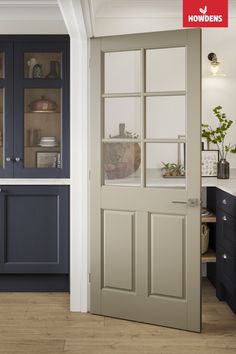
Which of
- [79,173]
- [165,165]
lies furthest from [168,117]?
[79,173]

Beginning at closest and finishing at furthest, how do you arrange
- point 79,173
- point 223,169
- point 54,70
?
point 79,173
point 54,70
point 223,169

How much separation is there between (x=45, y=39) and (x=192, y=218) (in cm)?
199

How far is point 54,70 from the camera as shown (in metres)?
4.37

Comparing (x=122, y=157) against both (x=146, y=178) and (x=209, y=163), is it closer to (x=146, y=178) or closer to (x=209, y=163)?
(x=146, y=178)

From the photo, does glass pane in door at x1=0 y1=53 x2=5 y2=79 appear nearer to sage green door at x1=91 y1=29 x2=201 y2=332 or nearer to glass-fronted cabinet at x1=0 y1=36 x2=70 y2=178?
glass-fronted cabinet at x1=0 y1=36 x2=70 y2=178

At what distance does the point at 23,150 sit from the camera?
4.38 m

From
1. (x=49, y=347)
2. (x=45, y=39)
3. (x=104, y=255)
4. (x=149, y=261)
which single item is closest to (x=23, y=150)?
(x=45, y=39)

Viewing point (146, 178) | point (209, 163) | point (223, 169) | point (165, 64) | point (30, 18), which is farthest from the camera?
point (209, 163)

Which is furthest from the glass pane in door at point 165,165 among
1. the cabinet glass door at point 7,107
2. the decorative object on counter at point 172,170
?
the cabinet glass door at point 7,107

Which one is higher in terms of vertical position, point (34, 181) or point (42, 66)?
point (42, 66)

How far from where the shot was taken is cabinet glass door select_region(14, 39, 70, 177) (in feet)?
14.3

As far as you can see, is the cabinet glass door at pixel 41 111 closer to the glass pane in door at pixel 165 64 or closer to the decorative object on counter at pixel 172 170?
the glass pane in door at pixel 165 64

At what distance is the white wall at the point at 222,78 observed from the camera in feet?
15.4

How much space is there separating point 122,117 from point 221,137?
1362mm
